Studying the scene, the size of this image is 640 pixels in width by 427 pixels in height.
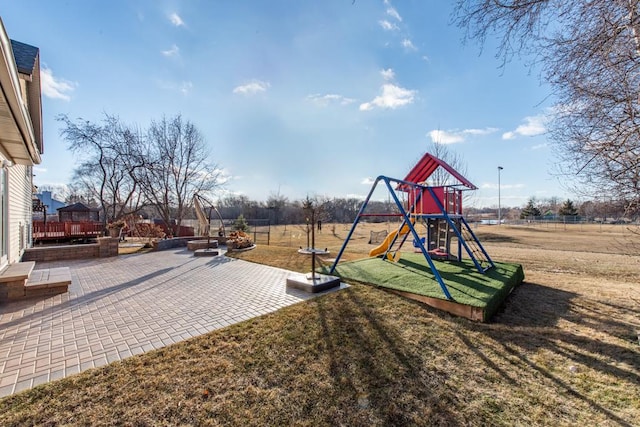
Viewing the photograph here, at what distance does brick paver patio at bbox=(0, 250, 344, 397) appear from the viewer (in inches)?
113

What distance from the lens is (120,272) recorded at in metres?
7.17

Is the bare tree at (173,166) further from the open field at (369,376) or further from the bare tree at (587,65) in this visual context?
the bare tree at (587,65)

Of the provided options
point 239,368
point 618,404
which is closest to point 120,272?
point 239,368

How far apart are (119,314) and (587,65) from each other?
7342 millimetres

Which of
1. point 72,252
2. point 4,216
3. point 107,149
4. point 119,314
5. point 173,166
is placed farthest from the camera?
point 173,166

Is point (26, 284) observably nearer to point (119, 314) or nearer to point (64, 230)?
point (119, 314)

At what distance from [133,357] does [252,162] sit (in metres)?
21.4

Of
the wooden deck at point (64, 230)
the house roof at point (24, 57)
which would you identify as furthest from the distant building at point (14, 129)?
the wooden deck at point (64, 230)

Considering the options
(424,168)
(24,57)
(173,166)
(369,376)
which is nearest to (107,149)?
(173,166)

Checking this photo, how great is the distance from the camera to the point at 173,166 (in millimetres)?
18500

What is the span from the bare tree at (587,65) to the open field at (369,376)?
231 centimetres

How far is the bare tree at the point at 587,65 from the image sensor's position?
2713mm

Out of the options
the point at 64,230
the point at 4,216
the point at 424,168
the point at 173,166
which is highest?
the point at 173,166

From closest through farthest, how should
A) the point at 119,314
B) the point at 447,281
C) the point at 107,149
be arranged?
the point at 119,314
the point at 447,281
the point at 107,149
